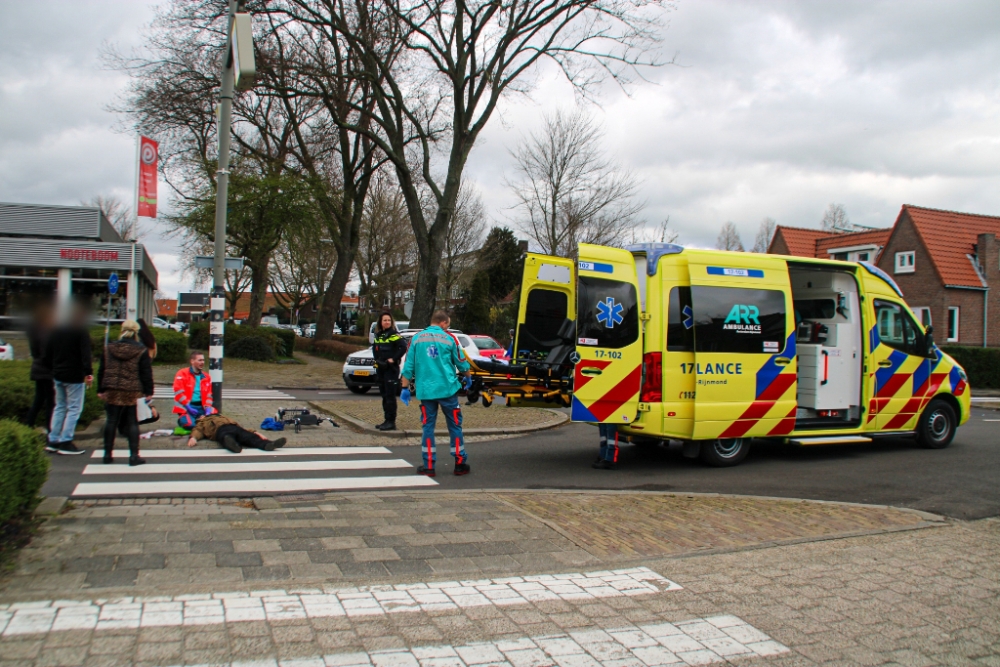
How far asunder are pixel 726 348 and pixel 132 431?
6573mm

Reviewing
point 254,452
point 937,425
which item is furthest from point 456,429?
point 937,425

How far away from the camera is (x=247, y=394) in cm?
1772

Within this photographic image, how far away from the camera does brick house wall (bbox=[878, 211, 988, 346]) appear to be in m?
35.4

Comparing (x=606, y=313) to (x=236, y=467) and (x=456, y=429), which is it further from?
(x=236, y=467)

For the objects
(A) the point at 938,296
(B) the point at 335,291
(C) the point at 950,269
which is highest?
(C) the point at 950,269

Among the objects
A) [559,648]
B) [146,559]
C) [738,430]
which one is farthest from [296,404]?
[559,648]

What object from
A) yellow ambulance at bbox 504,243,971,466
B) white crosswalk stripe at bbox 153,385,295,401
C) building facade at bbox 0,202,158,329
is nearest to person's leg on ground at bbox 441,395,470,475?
yellow ambulance at bbox 504,243,971,466

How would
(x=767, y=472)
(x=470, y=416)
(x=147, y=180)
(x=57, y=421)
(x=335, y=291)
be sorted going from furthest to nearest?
(x=335, y=291), (x=470, y=416), (x=147, y=180), (x=767, y=472), (x=57, y=421)

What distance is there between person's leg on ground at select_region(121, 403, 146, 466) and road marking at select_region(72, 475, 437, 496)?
0.88 m

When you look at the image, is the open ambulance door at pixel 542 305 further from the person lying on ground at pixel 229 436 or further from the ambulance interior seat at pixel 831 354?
the person lying on ground at pixel 229 436

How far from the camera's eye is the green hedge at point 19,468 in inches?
186

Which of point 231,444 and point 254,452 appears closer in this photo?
point 231,444

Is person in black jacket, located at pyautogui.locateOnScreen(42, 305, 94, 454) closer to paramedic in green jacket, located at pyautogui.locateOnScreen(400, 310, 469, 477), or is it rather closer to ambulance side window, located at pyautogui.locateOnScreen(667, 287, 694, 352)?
paramedic in green jacket, located at pyautogui.locateOnScreen(400, 310, 469, 477)

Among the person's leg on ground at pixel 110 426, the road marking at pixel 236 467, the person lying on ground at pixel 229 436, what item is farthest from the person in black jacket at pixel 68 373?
the person lying on ground at pixel 229 436
